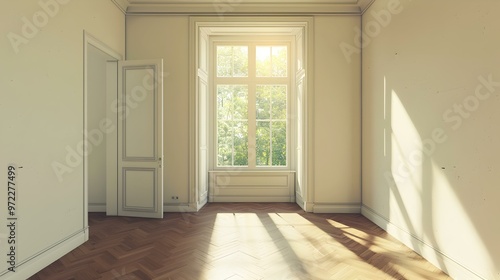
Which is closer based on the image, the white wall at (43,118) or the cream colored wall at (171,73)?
the white wall at (43,118)

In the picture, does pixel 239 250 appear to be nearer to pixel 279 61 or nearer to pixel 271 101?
pixel 271 101

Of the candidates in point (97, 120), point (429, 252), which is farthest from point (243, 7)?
point (429, 252)

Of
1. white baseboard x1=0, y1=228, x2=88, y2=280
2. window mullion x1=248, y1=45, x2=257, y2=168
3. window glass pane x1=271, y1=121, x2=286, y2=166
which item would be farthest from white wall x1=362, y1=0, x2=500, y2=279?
white baseboard x1=0, y1=228, x2=88, y2=280

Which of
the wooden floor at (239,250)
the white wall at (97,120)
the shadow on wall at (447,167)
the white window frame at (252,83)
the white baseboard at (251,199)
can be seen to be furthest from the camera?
the white window frame at (252,83)

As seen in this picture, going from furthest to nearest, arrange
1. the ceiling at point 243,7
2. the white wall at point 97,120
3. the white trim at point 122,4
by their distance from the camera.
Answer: the white wall at point 97,120 < the ceiling at point 243,7 < the white trim at point 122,4

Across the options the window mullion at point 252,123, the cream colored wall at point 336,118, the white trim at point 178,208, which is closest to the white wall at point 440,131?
the cream colored wall at point 336,118

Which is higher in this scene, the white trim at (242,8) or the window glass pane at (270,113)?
the white trim at (242,8)

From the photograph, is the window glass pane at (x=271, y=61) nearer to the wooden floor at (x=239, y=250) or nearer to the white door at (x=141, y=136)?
the white door at (x=141, y=136)

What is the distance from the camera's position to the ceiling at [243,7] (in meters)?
4.22

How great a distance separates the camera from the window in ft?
16.9

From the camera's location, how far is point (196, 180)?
4.34 metres

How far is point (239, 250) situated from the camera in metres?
2.88

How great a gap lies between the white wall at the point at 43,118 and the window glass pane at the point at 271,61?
2.82 meters

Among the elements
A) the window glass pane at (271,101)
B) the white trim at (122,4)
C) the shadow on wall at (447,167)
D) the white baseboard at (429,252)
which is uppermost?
the white trim at (122,4)
